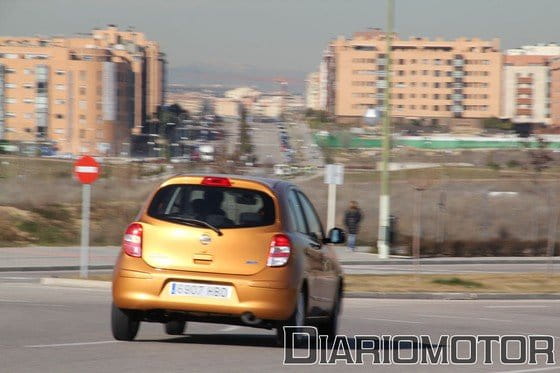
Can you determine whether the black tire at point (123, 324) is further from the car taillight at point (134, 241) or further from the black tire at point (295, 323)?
the black tire at point (295, 323)

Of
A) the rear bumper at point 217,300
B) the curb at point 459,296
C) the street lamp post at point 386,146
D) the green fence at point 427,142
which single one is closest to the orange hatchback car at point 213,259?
the rear bumper at point 217,300

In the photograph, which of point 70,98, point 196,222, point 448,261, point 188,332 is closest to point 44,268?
point 448,261

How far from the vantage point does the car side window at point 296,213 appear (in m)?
11.0

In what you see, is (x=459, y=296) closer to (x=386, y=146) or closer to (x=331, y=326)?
(x=331, y=326)

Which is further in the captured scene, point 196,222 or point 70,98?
point 70,98

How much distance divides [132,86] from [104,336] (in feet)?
439

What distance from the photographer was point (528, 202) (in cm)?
5244

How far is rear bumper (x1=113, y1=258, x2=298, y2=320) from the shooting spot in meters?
10.2

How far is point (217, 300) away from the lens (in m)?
10.2

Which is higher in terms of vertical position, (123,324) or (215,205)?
(215,205)

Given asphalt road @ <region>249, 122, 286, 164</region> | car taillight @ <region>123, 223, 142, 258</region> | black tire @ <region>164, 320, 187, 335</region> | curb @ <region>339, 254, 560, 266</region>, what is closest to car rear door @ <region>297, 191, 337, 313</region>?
black tire @ <region>164, 320, 187, 335</region>

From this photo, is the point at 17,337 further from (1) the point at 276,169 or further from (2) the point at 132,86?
(2) the point at 132,86

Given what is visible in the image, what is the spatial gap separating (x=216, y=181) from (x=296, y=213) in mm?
926

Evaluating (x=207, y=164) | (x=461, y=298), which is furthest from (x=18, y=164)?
(x=461, y=298)
